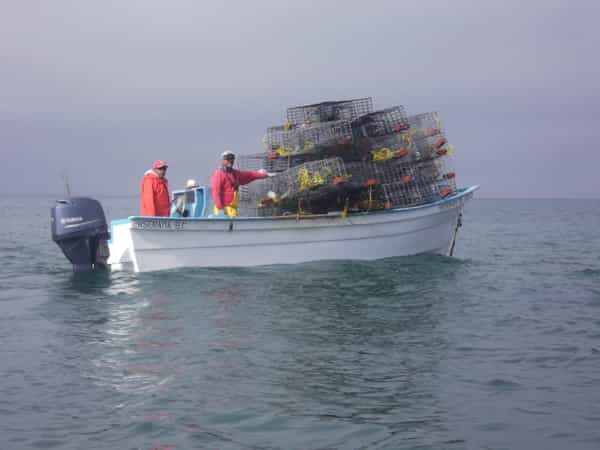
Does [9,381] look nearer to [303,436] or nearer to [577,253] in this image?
[303,436]

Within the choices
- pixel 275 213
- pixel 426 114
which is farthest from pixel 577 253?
pixel 275 213

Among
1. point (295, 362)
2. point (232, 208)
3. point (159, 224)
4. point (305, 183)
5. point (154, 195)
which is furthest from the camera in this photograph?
point (232, 208)

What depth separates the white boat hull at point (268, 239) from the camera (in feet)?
40.3

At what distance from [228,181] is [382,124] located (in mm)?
3337

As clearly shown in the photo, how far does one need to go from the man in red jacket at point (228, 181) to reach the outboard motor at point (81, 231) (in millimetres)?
2144

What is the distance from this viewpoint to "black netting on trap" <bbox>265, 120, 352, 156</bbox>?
42.8 ft

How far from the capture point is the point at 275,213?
13641 mm

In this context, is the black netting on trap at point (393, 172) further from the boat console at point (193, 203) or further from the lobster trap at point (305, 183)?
the boat console at point (193, 203)

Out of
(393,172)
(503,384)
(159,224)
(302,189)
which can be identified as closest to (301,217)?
(302,189)

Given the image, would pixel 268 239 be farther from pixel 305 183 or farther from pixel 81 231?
pixel 81 231

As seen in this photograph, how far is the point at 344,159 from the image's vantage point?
13.7m

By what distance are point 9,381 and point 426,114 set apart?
10.4 meters

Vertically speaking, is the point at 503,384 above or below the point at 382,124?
below

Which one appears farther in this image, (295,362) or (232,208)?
(232,208)
